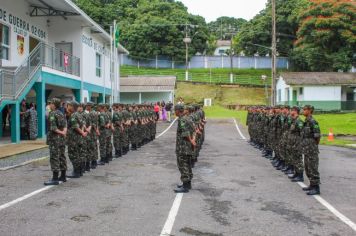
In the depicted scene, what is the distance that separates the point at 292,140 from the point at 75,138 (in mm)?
5029

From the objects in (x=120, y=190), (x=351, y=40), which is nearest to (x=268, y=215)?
(x=120, y=190)

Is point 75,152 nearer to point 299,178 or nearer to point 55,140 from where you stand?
point 55,140

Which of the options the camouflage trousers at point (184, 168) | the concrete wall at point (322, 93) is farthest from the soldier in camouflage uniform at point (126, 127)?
the concrete wall at point (322, 93)

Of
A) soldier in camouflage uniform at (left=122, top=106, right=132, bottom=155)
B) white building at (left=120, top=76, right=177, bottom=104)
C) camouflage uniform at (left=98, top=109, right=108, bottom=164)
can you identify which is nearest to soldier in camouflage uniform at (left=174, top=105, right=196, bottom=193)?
camouflage uniform at (left=98, top=109, right=108, bottom=164)

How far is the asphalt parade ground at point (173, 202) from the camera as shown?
6578mm

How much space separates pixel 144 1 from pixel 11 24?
47.8 m

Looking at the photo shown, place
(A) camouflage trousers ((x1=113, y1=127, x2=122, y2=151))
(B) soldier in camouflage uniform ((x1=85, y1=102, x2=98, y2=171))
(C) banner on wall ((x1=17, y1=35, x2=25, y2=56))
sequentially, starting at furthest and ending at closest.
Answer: (C) banner on wall ((x1=17, y1=35, x2=25, y2=56)) < (A) camouflage trousers ((x1=113, y1=127, x2=122, y2=151)) < (B) soldier in camouflage uniform ((x1=85, y1=102, x2=98, y2=171))

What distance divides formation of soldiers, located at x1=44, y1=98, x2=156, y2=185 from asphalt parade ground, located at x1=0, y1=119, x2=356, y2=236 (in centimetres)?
42

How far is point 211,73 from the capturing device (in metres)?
60.0

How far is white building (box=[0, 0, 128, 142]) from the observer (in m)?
18.6

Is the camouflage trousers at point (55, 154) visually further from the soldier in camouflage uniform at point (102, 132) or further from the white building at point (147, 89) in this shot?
the white building at point (147, 89)

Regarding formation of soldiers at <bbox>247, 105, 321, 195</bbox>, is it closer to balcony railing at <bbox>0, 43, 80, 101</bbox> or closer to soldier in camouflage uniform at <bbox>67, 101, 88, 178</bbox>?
soldier in camouflage uniform at <bbox>67, 101, 88, 178</bbox>

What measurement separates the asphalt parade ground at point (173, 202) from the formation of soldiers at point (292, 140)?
349mm

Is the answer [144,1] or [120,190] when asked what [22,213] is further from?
[144,1]
